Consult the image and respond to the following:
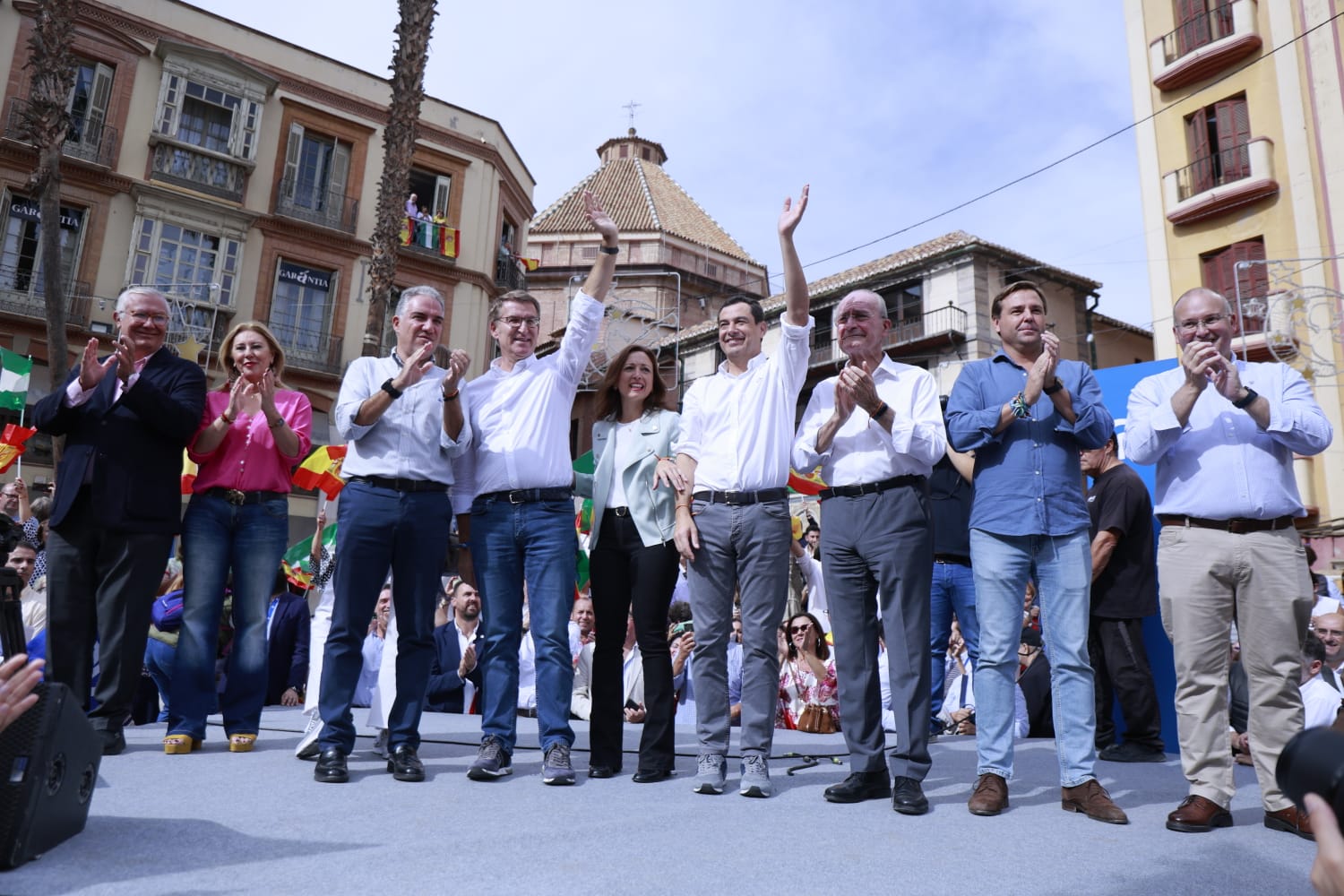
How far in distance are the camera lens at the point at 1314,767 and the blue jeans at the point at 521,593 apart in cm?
318

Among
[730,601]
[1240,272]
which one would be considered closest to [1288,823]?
→ [730,601]

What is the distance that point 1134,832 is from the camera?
307cm

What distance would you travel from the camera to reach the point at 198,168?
70.0 ft

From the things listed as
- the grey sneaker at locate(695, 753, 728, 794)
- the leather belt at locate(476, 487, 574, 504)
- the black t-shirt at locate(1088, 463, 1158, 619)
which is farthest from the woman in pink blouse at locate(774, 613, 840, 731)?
the leather belt at locate(476, 487, 574, 504)

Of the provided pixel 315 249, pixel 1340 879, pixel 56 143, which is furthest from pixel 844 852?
pixel 315 249

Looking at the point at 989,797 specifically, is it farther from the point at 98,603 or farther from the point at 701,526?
the point at 98,603

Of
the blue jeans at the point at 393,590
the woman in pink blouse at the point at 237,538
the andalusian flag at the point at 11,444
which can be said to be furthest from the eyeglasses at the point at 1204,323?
the andalusian flag at the point at 11,444

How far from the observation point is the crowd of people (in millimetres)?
3434

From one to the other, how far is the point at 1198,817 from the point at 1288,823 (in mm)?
Answer: 296

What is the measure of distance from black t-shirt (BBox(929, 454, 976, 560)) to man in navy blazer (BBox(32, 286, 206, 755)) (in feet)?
13.1

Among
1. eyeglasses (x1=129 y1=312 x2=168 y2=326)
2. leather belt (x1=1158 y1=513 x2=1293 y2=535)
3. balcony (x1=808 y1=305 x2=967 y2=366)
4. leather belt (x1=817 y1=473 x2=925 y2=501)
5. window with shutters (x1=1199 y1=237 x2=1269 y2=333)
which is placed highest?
balcony (x1=808 y1=305 x2=967 y2=366)

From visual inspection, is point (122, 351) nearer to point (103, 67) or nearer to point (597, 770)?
point (597, 770)

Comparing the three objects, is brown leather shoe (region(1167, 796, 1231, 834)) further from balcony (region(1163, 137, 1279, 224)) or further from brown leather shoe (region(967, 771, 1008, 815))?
balcony (region(1163, 137, 1279, 224))

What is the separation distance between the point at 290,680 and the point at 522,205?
22.1 metres
